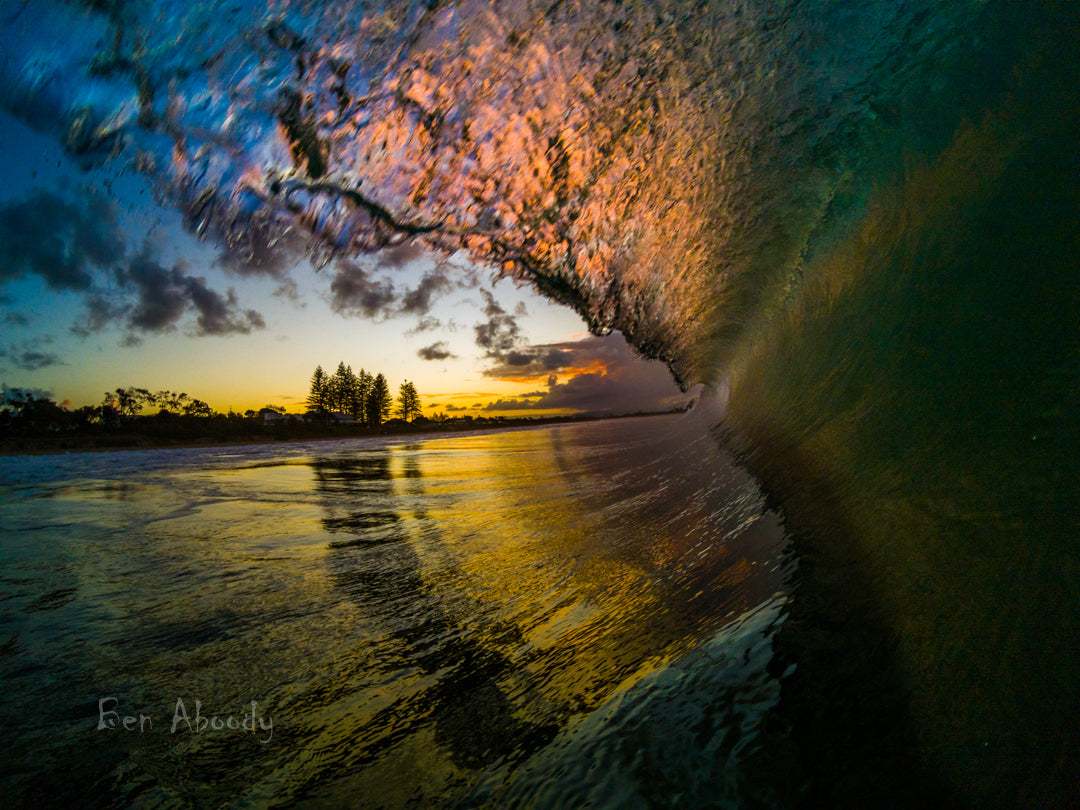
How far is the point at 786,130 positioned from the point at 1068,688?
16.3 feet

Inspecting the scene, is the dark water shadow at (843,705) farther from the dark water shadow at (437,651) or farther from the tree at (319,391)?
the tree at (319,391)

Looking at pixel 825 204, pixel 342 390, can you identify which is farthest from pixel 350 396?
pixel 825 204

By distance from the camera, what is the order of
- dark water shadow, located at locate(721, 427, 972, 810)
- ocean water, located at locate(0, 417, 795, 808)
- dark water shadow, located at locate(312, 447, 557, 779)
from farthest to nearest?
dark water shadow, located at locate(312, 447, 557, 779) < ocean water, located at locate(0, 417, 795, 808) < dark water shadow, located at locate(721, 427, 972, 810)

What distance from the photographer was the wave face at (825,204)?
125 cm

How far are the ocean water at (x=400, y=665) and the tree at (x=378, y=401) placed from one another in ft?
284

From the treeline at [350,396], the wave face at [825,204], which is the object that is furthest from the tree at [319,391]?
the wave face at [825,204]

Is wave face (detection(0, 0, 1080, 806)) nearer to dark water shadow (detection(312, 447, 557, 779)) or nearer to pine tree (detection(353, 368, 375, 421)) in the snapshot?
dark water shadow (detection(312, 447, 557, 779))

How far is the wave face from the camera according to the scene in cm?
125

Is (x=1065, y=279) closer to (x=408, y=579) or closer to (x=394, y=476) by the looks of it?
(x=408, y=579)

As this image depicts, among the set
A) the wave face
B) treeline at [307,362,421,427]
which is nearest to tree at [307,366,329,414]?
treeline at [307,362,421,427]

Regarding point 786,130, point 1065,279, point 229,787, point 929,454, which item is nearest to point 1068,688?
point 929,454

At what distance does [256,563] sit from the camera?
323 cm

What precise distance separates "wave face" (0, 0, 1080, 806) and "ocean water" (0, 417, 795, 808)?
344 millimetres

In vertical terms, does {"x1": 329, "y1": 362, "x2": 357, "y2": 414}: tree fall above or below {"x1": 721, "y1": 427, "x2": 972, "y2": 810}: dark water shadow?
above
